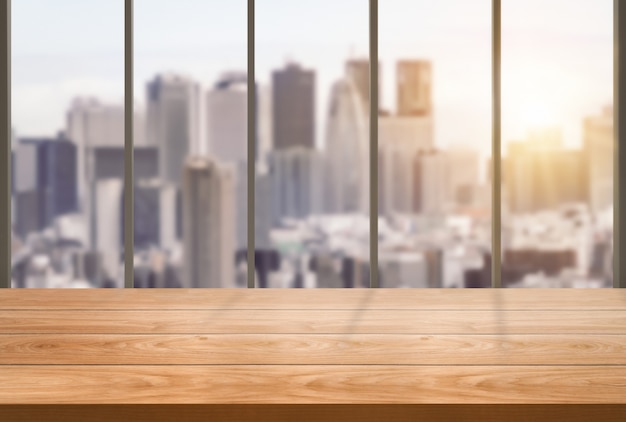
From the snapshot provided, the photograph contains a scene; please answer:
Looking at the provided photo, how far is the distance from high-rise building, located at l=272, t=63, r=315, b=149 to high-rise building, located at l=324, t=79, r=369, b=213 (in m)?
0.20

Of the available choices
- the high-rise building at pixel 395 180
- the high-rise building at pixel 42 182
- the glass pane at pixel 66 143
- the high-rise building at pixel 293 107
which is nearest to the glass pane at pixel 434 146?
the high-rise building at pixel 395 180

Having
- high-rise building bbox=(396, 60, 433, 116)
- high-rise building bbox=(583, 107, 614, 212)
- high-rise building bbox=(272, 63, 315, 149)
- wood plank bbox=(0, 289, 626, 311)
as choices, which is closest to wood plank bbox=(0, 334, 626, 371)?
wood plank bbox=(0, 289, 626, 311)

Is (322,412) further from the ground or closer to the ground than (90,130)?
closer to the ground

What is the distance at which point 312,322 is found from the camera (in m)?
1.68

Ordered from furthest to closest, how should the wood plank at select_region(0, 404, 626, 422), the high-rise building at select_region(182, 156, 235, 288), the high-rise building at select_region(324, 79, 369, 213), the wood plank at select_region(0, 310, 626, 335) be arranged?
the high-rise building at select_region(182, 156, 235, 288), the high-rise building at select_region(324, 79, 369, 213), the wood plank at select_region(0, 310, 626, 335), the wood plank at select_region(0, 404, 626, 422)

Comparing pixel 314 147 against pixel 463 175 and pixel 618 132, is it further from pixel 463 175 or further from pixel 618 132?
pixel 618 132

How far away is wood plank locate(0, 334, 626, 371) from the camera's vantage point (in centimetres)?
131

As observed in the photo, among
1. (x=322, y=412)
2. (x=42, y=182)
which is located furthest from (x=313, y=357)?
(x=42, y=182)

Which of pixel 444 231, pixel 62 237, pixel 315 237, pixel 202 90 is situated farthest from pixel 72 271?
pixel 444 231

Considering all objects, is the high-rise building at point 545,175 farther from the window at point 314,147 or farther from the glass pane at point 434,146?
the glass pane at point 434,146

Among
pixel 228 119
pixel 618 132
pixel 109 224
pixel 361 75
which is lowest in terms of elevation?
pixel 109 224

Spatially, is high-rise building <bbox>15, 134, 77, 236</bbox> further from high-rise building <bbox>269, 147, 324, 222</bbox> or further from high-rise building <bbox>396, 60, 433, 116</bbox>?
high-rise building <bbox>396, 60, 433, 116</bbox>

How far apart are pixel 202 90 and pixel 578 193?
7.10 feet

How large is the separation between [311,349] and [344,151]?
62.4 inches
